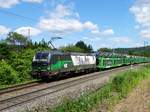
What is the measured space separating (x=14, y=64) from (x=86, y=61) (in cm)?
1230

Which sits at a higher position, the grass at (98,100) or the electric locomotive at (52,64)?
the electric locomotive at (52,64)

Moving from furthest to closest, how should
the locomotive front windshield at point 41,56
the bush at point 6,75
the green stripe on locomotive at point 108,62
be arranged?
the green stripe on locomotive at point 108,62
the locomotive front windshield at point 41,56
the bush at point 6,75

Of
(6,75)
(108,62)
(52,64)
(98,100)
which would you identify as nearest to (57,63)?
(52,64)

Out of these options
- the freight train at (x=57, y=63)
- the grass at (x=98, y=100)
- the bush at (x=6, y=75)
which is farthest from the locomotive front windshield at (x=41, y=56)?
the grass at (x=98, y=100)

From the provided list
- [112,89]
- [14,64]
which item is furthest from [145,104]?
[14,64]

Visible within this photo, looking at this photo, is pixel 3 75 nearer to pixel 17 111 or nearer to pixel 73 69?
pixel 73 69

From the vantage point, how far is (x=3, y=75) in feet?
97.0

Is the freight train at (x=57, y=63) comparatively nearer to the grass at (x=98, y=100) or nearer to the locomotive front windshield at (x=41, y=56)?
the locomotive front windshield at (x=41, y=56)

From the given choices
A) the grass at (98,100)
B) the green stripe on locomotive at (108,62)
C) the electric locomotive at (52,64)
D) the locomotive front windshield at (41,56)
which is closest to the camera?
the grass at (98,100)

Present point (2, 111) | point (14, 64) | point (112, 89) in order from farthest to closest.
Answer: point (14, 64) → point (112, 89) → point (2, 111)

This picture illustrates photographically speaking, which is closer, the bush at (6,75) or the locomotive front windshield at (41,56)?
the bush at (6,75)

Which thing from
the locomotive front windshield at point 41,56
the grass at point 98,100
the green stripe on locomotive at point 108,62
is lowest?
the grass at point 98,100

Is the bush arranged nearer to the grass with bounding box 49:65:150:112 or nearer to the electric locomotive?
the electric locomotive

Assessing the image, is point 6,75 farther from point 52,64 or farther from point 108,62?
point 108,62
